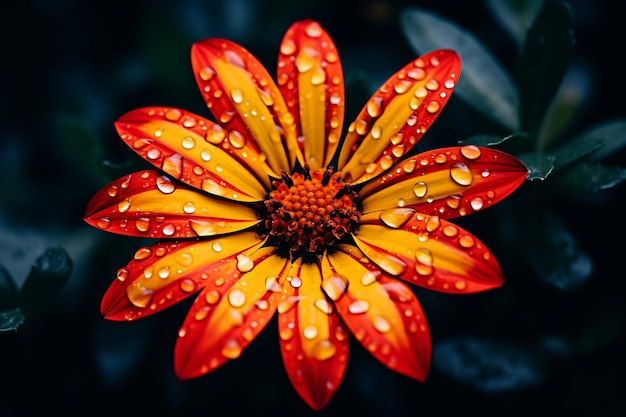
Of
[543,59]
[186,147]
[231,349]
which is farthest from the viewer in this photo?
[543,59]

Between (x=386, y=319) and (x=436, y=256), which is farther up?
(x=436, y=256)

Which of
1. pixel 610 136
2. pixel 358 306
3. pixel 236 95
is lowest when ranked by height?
pixel 358 306

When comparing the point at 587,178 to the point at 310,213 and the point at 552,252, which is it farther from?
the point at 310,213

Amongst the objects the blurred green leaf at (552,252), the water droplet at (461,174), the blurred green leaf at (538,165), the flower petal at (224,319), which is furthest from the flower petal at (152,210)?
the blurred green leaf at (552,252)

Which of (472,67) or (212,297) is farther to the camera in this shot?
(472,67)

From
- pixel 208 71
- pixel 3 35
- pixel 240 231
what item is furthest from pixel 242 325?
pixel 3 35

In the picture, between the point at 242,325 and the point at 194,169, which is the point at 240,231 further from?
the point at 242,325

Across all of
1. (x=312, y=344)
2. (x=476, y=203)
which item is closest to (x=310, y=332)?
(x=312, y=344)

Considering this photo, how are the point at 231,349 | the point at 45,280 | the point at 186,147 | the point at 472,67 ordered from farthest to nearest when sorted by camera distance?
the point at 472,67 < the point at 45,280 < the point at 186,147 < the point at 231,349
